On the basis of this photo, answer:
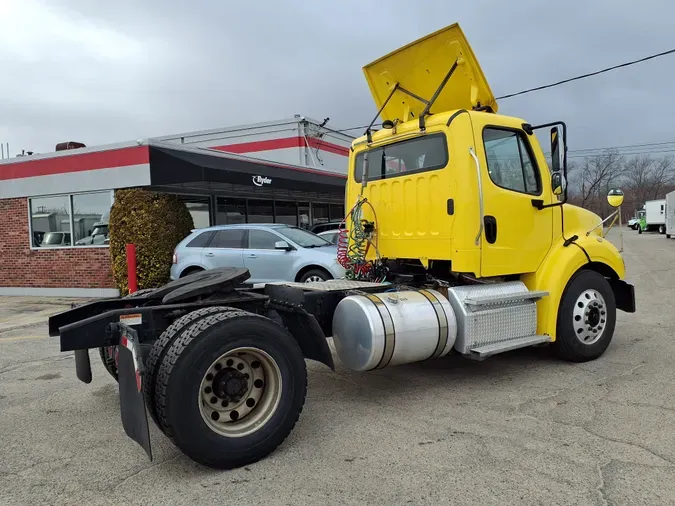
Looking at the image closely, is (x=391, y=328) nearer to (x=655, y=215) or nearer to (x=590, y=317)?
(x=590, y=317)

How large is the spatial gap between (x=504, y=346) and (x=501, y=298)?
0.44m

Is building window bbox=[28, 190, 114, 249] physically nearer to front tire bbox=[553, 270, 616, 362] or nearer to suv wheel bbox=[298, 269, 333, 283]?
suv wheel bbox=[298, 269, 333, 283]

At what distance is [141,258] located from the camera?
1182 centimetres

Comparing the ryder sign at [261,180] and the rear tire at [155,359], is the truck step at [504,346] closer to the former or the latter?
the rear tire at [155,359]

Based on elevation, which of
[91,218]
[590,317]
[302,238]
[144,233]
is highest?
[91,218]

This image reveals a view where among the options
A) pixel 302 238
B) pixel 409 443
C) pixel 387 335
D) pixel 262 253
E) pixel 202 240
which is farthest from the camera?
pixel 202 240

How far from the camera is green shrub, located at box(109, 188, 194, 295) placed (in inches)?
464

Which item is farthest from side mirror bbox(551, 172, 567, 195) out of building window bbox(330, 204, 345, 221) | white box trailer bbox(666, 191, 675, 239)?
white box trailer bbox(666, 191, 675, 239)

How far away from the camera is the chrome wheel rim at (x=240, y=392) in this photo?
3.46 meters

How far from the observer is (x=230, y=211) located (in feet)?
53.1

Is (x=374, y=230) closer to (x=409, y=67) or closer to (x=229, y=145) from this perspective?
(x=409, y=67)

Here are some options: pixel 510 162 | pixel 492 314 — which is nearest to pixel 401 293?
pixel 492 314

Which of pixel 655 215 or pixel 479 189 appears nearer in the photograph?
pixel 479 189

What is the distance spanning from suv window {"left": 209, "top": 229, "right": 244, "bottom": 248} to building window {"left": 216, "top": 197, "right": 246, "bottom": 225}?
4.52m
